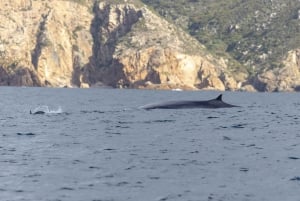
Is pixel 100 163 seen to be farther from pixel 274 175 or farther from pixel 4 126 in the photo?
pixel 4 126

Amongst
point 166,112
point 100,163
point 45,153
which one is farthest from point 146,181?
point 166,112

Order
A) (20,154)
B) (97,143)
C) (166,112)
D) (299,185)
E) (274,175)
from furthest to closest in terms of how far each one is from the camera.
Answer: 1. (166,112)
2. (97,143)
3. (20,154)
4. (274,175)
5. (299,185)

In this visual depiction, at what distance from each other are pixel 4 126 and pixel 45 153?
17.1m

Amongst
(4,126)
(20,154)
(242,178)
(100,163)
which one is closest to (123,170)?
(100,163)

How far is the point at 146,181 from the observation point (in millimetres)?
23703

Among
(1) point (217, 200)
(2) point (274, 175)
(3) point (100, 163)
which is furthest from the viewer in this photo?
(3) point (100, 163)

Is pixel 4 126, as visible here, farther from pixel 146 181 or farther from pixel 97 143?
pixel 146 181

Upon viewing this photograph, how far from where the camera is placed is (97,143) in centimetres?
3528

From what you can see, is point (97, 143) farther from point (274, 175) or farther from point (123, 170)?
point (274, 175)

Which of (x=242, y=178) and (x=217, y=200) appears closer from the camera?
(x=217, y=200)

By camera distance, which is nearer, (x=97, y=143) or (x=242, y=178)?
(x=242, y=178)

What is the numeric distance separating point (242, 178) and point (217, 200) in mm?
3824

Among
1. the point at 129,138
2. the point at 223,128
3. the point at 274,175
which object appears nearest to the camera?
the point at 274,175

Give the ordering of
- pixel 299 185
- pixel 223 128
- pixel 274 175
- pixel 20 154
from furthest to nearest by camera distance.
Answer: pixel 223 128, pixel 20 154, pixel 274 175, pixel 299 185
